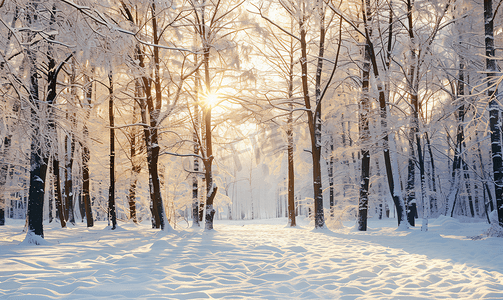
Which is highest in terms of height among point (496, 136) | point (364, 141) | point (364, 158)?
point (364, 141)

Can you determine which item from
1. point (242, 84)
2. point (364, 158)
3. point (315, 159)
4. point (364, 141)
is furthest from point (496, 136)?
point (242, 84)

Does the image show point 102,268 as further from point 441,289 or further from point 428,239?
point 428,239

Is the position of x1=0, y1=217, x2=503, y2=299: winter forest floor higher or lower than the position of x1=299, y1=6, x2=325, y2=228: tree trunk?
lower

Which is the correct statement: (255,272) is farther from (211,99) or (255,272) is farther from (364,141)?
(364,141)

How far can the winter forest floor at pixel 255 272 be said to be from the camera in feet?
13.2

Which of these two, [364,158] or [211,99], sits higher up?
[211,99]

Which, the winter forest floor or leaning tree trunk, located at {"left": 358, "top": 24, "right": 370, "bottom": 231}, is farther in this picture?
leaning tree trunk, located at {"left": 358, "top": 24, "right": 370, "bottom": 231}

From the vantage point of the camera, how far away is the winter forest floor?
13.2 feet

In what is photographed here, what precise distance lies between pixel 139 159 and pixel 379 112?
11.4m

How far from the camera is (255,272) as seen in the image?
5.23 m

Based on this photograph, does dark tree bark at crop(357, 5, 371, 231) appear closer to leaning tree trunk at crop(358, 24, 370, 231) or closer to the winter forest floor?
leaning tree trunk at crop(358, 24, 370, 231)

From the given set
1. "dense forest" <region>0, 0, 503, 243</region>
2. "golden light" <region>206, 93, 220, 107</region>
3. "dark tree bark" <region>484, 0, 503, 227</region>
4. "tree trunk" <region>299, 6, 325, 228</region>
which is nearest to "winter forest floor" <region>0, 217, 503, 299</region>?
"dark tree bark" <region>484, 0, 503, 227</region>

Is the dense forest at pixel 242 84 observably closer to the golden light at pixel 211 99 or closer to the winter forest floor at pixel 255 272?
the golden light at pixel 211 99

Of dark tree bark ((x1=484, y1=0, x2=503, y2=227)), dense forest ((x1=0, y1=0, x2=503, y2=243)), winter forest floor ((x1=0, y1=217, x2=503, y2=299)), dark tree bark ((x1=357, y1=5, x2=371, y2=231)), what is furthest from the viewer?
dark tree bark ((x1=357, y1=5, x2=371, y2=231))
